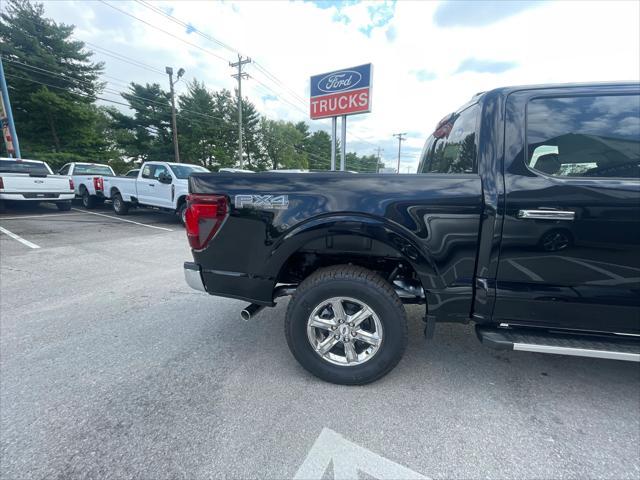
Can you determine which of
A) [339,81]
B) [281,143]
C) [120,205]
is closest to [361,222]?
[339,81]

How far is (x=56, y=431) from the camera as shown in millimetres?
1780

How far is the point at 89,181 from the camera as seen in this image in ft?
40.5

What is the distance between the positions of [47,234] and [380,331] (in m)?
9.43

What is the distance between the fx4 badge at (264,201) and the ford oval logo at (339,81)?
1097cm

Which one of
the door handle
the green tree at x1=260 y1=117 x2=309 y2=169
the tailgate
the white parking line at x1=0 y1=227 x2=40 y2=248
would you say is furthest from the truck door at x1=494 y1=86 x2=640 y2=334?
the green tree at x1=260 y1=117 x2=309 y2=169

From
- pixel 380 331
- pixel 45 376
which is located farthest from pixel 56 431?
pixel 380 331

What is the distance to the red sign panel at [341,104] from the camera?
11.3m

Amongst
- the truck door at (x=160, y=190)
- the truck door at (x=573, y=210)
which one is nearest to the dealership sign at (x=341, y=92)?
the truck door at (x=160, y=190)

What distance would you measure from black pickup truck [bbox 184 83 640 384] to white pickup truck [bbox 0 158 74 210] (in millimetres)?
11395

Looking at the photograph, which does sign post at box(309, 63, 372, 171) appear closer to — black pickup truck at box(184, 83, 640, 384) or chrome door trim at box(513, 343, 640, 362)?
black pickup truck at box(184, 83, 640, 384)

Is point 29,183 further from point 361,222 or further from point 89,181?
point 361,222

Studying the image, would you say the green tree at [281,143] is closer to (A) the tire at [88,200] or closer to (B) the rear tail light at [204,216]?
(A) the tire at [88,200]

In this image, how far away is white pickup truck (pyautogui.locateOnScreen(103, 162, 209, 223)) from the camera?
899 centimetres

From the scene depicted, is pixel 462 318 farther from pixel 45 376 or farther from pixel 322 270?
pixel 45 376
